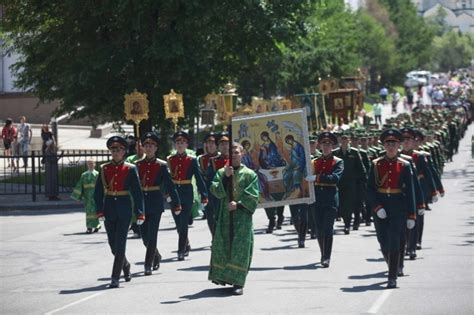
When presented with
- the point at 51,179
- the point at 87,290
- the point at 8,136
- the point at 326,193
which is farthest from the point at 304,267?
the point at 8,136

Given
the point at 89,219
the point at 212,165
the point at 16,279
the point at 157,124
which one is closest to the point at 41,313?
the point at 16,279

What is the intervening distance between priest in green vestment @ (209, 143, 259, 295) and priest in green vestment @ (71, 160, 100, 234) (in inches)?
329

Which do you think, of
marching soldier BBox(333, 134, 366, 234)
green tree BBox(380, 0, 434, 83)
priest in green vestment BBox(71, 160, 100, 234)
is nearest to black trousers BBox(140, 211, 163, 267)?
marching soldier BBox(333, 134, 366, 234)

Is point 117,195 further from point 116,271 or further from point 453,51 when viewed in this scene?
point 453,51

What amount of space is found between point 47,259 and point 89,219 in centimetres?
402

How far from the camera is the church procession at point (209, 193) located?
15.0 m

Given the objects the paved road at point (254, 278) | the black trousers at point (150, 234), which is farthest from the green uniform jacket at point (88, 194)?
the black trousers at point (150, 234)

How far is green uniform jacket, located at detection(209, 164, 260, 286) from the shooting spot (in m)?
14.8

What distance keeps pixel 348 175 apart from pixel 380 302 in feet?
28.4

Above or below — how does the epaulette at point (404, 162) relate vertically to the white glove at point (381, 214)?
above

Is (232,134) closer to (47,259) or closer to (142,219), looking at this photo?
(142,219)

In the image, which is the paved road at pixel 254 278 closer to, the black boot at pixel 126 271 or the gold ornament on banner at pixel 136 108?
the black boot at pixel 126 271

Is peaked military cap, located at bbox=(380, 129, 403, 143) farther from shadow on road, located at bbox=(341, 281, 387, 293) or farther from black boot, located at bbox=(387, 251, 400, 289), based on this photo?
shadow on road, located at bbox=(341, 281, 387, 293)

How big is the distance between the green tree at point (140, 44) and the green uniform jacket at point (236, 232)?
17.3m
